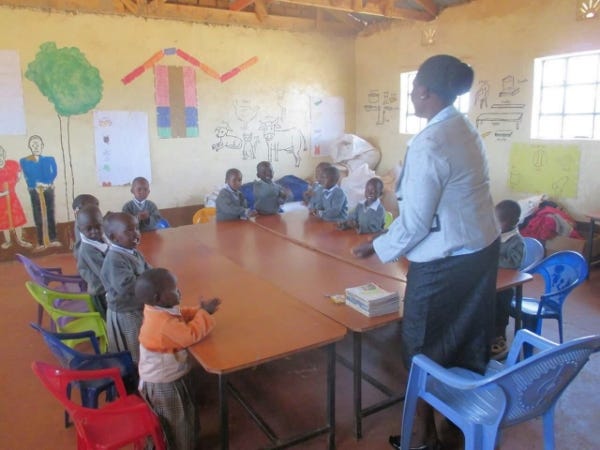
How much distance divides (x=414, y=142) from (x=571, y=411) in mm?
1824

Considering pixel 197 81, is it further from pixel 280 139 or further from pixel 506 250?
pixel 506 250

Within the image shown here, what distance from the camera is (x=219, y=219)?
469 cm

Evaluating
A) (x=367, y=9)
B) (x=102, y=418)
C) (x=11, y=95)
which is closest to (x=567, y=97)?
(x=367, y=9)

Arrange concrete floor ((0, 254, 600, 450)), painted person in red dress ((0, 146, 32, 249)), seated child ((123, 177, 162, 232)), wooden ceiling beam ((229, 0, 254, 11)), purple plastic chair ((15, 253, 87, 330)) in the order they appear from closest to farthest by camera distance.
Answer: concrete floor ((0, 254, 600, 450))
purple plastic chair ((15, 253, 87, 330))
seated child ((123, 177, 162, 232))
painted person in red dress ((0, 146, 32, 249))
wooden ceiling beam ((229, 0, 254, 11))

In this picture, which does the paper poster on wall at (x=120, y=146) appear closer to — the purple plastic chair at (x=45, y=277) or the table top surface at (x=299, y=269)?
the table top surface at (x=299, y=269)

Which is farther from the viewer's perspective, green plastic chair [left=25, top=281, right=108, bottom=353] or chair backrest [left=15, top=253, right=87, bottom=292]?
chair backrest [left=15, top=253, right=87, bottom=292]

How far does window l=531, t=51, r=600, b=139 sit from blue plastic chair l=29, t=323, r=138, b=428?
5.32 meters

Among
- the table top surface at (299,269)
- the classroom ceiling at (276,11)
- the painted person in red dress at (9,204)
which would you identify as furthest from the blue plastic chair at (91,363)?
the classroom ceiling at (276,11)

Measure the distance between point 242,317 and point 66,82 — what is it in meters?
5.01

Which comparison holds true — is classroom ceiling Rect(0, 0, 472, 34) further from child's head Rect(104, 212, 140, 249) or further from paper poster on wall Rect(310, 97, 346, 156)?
child's head Rect(104, 212, 140, 249)

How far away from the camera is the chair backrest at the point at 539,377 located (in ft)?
5.36

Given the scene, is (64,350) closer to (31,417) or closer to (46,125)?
(31,417)

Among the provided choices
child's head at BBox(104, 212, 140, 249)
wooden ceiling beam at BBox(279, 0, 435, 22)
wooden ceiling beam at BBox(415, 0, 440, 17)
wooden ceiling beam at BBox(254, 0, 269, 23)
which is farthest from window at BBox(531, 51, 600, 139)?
child's head at BBox(104, 212, 140, 249)

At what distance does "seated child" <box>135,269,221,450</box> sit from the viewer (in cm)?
202
